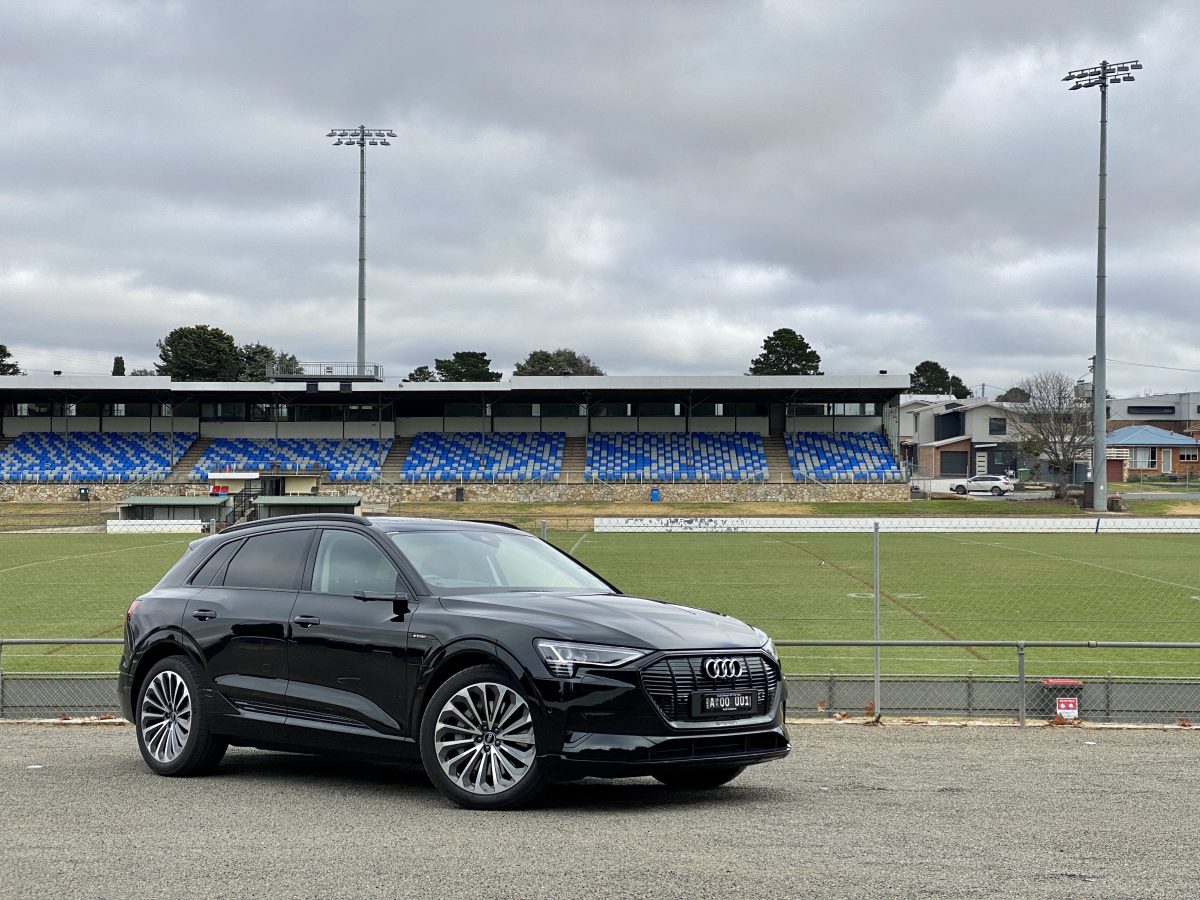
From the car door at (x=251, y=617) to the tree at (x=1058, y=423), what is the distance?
7542 centimetres

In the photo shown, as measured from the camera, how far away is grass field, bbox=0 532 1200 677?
18.8 meters

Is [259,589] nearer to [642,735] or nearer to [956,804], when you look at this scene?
[642,735]

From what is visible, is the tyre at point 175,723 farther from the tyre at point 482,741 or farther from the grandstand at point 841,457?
the grandstand at point 841,457

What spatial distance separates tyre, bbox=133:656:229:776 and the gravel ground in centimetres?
14

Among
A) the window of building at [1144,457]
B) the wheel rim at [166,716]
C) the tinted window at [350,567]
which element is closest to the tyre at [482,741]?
the tinted window at [350,567]

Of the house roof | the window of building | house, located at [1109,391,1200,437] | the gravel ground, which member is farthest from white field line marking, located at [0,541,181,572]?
house, located at [1109,391,1200,437]

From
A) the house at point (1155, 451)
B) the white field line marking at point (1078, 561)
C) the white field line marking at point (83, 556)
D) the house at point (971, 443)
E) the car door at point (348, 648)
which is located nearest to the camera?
the car door at point (348, 648)

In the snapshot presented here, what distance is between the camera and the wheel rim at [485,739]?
23.5ft

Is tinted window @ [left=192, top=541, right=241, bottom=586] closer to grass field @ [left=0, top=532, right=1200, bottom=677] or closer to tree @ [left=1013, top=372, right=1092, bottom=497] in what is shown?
grass field @ [left=0, top=532, right=1200, bottom=677]

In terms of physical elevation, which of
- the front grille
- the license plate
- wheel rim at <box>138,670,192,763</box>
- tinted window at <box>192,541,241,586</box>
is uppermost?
tinted window at <box>192,541,241,586</box>

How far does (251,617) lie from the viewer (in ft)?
28.1

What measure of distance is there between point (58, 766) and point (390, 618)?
3.25 m

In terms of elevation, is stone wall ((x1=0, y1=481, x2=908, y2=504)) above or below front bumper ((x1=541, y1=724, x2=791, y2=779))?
below

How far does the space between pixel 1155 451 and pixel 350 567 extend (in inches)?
4309
